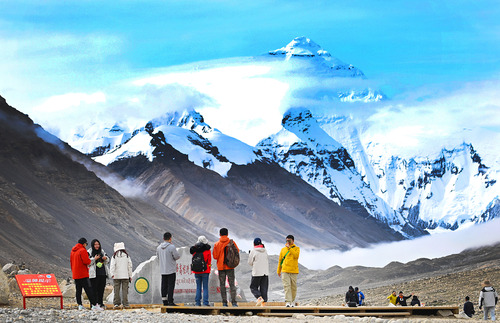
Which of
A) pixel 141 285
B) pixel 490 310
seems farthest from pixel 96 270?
pixel 490 310

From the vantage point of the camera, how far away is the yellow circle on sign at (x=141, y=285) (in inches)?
1082

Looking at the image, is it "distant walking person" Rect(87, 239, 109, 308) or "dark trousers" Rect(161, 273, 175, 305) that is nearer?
"distant walking person" Rect(87, 239, 109, 308)

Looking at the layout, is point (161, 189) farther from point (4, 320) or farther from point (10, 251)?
point (4, 320)

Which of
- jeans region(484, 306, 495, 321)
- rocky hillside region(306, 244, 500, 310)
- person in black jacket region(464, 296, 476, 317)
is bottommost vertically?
jeans region(484, 306, 495, 321)

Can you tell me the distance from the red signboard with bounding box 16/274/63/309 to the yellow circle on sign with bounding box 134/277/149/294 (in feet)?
21.3

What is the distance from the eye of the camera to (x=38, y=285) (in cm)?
2091

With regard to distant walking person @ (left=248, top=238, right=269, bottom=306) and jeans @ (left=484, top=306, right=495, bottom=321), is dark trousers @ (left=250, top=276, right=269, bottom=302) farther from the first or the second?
jeans @ (left=484, top=306, right=495, bottom=321)

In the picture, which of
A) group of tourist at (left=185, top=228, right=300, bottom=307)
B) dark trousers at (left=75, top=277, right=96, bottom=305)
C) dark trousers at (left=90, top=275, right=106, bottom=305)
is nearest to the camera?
dark trousers at (left=75, top=277, right=96, bottom=305)

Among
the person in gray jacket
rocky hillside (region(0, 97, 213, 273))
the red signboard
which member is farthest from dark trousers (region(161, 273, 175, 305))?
rocky hillside (region(0, 97, 213, 273))

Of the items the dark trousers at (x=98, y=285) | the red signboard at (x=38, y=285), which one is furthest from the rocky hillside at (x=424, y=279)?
the red signboard at (x=38, y=285)

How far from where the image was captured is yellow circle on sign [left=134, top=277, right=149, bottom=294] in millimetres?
27484

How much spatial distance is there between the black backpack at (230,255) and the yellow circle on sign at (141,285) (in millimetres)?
6983

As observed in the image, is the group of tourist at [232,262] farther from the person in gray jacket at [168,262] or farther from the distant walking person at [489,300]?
the distant walking person at [489,300]

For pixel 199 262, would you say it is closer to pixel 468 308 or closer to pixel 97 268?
pixel 97 268
